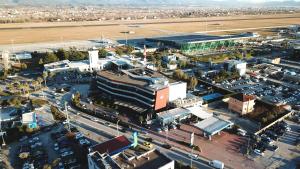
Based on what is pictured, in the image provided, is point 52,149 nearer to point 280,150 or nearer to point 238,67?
point 280,150

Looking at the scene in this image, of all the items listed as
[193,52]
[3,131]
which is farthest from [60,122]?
[193,52]

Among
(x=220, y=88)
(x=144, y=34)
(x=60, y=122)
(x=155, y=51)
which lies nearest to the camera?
(x=60, y=122)

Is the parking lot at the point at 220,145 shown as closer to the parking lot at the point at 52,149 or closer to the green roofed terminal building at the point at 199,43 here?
the parking lot at the point at 52,149

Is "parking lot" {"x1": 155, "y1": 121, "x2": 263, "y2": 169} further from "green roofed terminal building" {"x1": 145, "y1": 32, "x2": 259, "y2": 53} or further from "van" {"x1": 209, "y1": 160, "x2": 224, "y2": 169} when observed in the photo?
"green roofed terminal building" {"x1": 145, "y1": 32, "x2": 259, "y2": 53}

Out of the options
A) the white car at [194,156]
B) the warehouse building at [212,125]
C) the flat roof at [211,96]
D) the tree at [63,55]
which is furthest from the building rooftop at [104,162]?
the tree at [63,55]

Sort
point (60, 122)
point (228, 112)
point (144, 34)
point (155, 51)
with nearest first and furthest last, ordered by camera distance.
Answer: point (60, 122)
point (228, 112)
point (155, 51)
point (144, 34)

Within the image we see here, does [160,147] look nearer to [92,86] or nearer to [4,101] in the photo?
[92,86]
